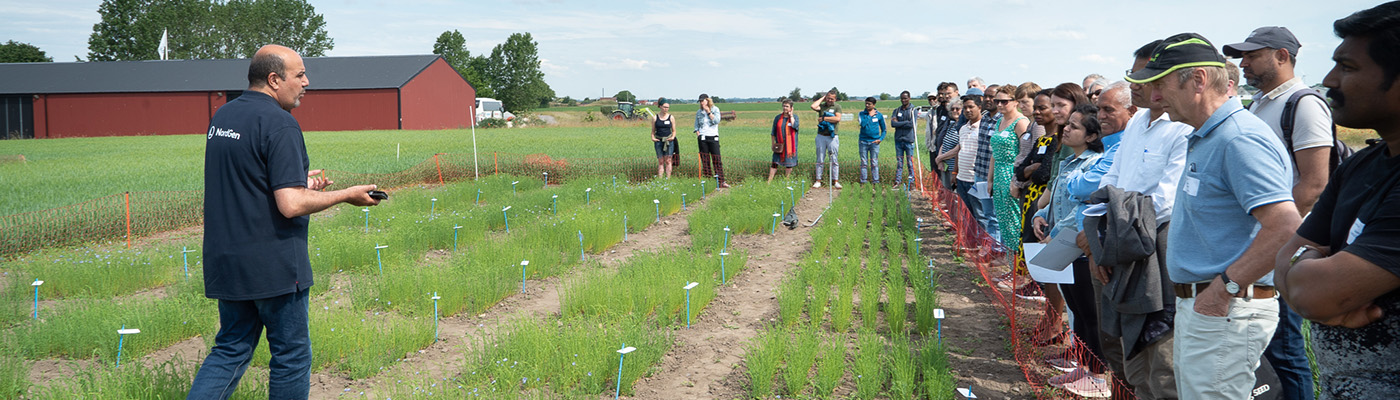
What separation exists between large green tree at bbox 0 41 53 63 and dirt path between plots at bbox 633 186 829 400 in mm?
83908

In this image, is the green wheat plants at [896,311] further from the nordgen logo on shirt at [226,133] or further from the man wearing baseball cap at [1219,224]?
the nordgen logo on shirt at [226,133]

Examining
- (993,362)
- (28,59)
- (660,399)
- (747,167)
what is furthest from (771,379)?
(28,59)

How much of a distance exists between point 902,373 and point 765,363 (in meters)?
0.65

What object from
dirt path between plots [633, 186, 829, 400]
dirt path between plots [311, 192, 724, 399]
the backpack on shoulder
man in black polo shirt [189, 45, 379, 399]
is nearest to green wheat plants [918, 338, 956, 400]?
dirt path between plots [633, 186, 829, 400]

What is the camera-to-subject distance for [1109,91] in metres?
3.85

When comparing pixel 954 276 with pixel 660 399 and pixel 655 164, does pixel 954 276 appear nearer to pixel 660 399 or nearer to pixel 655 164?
pixel 660 399

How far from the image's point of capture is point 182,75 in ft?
146

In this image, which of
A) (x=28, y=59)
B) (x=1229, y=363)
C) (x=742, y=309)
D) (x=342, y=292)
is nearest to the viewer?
(x=1229, y=363)

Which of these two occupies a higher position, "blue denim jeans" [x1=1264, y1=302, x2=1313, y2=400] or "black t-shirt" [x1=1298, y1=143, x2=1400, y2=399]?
"black t-shirt" [x1=1298, y1=143, x2=1400, y2=399]

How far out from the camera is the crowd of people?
1573 millimetres

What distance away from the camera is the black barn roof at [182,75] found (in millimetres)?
42688

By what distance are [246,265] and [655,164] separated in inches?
455

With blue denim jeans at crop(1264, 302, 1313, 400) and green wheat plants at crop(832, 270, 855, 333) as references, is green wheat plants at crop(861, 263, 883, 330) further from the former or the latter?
blue denim jeans at crop(1264, 302, 1313, 400)

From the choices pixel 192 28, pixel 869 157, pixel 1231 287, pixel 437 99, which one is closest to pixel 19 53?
pixel 192 28
